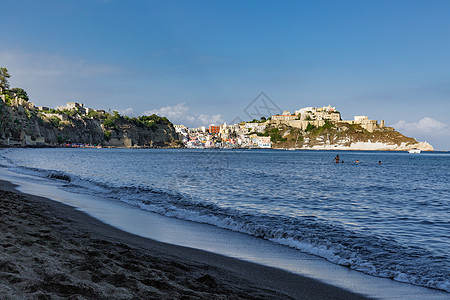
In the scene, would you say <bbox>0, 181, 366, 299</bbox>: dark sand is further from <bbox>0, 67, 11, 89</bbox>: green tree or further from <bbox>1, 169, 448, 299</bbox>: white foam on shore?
<bbox>0, 67, 11, 89</bbox>: green tree

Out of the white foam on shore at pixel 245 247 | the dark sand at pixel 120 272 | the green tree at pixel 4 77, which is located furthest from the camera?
the green tree at pixel 4 77

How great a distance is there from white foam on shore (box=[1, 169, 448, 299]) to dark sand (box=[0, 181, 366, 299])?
0.55 meters

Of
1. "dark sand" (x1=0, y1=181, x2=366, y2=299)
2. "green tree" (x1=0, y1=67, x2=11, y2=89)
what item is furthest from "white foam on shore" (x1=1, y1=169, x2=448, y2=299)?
"green tree" (x1=0, y1=67, x2=11, y2=89)

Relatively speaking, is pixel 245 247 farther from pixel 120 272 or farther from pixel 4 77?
pixel 4 77

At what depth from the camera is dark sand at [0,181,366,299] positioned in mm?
4164

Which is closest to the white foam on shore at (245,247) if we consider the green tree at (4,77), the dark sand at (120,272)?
the dark sand at (120,272)

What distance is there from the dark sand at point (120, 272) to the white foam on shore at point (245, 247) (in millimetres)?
549

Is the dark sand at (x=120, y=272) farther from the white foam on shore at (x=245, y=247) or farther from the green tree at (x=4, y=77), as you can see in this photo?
the green tree at (x=4, y=77)

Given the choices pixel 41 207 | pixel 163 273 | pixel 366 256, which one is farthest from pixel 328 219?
pixel 41 207

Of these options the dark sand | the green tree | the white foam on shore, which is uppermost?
the green tree

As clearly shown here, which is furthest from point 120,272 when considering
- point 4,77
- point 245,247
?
point 4,77

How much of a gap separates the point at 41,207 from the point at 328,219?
36.9ft

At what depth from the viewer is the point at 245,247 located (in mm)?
8867

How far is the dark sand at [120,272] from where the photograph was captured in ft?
13.7
